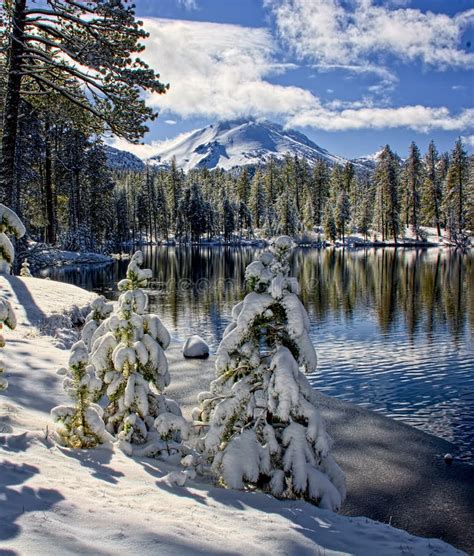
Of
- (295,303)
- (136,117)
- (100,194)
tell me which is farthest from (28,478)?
(100,194)

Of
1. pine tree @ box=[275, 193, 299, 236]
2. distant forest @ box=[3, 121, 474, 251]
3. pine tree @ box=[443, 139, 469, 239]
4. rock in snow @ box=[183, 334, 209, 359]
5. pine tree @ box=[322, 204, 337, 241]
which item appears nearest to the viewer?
rock in snow @ box=[183, 334, 209, 359]

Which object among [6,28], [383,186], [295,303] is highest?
[383,186]

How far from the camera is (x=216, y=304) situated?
33062 mm

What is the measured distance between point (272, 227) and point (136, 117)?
103 metres

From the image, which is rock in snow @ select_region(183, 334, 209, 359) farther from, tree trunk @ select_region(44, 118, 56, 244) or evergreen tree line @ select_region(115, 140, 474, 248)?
evergreen tree line @ select_region(115, 140, 474, 248)

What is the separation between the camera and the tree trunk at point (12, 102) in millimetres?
12133

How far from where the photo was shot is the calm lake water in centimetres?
1521

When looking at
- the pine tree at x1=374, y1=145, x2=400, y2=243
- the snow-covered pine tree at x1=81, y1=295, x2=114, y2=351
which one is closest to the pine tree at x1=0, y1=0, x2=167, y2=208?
the snow-covered pine tree at x1=81, y1=295, x2=114, y2=351

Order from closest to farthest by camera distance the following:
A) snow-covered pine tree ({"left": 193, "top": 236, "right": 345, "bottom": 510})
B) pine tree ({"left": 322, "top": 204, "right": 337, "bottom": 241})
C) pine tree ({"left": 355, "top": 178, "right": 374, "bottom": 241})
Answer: snow-covered pine tree ({"left": 193, "top": 236, "right": 345, "bottom": 510}) → pine tree ({"left": 322, "top": 204, "right": 337, "bottom": 241}) → pine tree ({"left": 355, "top": 178, "right": 374, "bottom": 241})

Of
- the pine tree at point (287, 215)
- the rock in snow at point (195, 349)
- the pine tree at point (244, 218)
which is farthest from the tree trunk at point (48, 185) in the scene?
the pine tree at point (244, 218)

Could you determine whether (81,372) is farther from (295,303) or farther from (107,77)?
(107,77)

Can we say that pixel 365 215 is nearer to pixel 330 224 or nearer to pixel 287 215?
pixel 330 224

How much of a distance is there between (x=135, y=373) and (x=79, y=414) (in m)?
→ 1.35

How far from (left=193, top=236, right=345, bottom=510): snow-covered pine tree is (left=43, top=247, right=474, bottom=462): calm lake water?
19.1 feet
